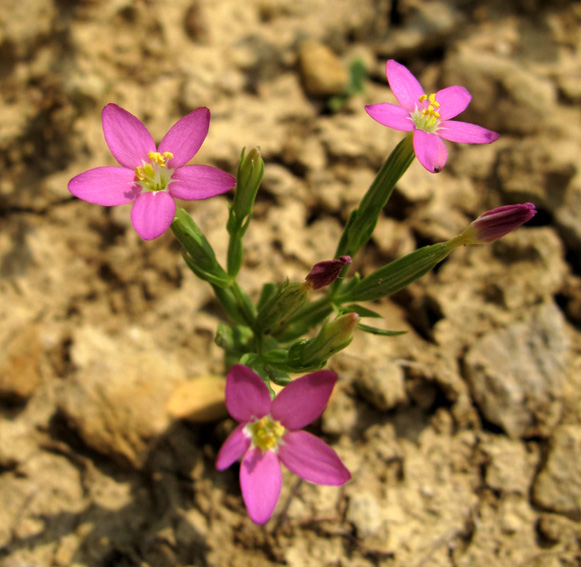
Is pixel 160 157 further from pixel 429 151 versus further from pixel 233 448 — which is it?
pixel 233 448

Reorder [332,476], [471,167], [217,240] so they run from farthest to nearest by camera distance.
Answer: [471,167], [217,240], [332,476]

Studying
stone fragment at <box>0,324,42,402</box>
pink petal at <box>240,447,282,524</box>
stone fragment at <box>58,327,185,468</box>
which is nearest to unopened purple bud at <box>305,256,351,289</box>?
pink petal at <box>240,447,282,524</box>

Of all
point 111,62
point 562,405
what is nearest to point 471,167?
point 562,405

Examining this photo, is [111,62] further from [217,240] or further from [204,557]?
[204,557]

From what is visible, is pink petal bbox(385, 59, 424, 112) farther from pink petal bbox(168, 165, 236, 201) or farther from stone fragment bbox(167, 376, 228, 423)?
stone fragment bbox(167, 376, 228, 423)

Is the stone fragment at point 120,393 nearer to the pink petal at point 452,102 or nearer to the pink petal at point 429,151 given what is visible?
the pink petal at point 429,151

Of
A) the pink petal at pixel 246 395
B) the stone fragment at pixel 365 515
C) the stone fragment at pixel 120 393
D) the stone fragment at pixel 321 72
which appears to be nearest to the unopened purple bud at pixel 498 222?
the pink petal at pixel 246 395
